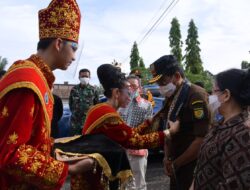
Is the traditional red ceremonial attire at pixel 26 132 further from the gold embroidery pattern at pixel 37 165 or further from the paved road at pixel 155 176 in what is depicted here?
the paved road at pixel 155 176

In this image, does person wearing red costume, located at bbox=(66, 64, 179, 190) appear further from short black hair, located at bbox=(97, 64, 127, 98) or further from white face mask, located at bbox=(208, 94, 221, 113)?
white face mask, located at bbox=(208, 94, 221, 113)

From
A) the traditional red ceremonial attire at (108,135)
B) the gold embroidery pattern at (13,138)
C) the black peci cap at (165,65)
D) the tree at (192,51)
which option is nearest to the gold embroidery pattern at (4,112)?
the gold embroidery pattern at (13,138)

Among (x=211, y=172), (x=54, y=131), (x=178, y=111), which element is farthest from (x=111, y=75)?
(x=54, y=131)

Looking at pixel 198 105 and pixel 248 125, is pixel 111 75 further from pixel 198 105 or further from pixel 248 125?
pixel 248 125

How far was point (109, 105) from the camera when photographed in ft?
12.0

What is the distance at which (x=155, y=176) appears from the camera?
828 centimetres

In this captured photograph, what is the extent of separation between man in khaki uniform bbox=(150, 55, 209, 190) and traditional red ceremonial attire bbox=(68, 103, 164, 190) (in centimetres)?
19

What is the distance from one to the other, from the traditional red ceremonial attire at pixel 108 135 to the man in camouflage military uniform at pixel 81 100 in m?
4.52

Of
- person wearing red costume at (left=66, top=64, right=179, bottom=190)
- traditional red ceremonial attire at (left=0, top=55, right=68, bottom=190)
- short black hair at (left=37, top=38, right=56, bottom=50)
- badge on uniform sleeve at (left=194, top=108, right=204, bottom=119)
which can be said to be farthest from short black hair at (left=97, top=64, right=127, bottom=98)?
traditional red ceremonial attire at (left=0, top=55, right=68, bottom=190)

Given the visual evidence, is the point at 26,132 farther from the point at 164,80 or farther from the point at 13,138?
the point at 164,80

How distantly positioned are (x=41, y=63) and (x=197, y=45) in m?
51.6

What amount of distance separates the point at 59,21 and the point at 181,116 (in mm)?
1616

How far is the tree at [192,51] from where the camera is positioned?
51.6 metres

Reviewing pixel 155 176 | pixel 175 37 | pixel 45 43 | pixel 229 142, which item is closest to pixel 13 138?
pixel 45 43
